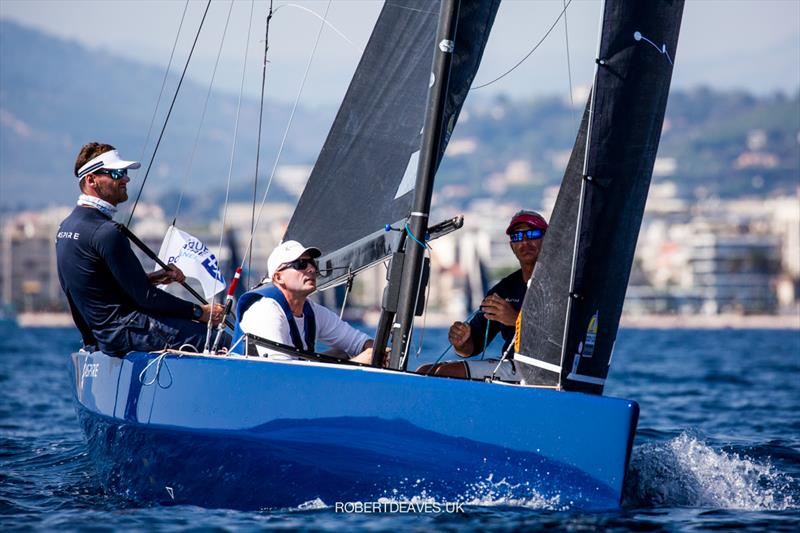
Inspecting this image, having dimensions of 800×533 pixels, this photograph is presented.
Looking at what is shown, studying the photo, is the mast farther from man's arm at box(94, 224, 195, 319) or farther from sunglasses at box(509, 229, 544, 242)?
man's arm at box(94, 224, 195, 319)

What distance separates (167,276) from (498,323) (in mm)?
1614

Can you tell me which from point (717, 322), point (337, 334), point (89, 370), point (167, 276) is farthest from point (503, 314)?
point (717, 322)

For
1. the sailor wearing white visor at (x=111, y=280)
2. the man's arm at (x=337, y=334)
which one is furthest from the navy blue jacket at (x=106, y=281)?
the man's arm at (x=337, y=334)

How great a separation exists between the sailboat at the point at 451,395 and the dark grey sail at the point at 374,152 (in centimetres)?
65

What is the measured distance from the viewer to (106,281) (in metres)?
6.36

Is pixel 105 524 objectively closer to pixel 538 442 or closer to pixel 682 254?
pixel 538 442

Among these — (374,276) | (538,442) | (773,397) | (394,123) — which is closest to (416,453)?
(538,442)

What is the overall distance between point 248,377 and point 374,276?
11141cm

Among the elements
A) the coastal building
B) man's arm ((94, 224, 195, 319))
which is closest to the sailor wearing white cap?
man's arm ((94, 224, 195, 319))

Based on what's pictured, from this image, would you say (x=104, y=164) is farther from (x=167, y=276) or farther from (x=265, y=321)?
(x=265, y=321)

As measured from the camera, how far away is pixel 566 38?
6875 millimetres

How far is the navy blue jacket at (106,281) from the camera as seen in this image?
246 inches

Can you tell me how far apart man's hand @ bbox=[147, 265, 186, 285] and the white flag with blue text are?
25 cm

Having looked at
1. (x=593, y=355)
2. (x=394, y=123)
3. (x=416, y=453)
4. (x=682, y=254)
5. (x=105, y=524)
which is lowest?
(x=105, y=524)
